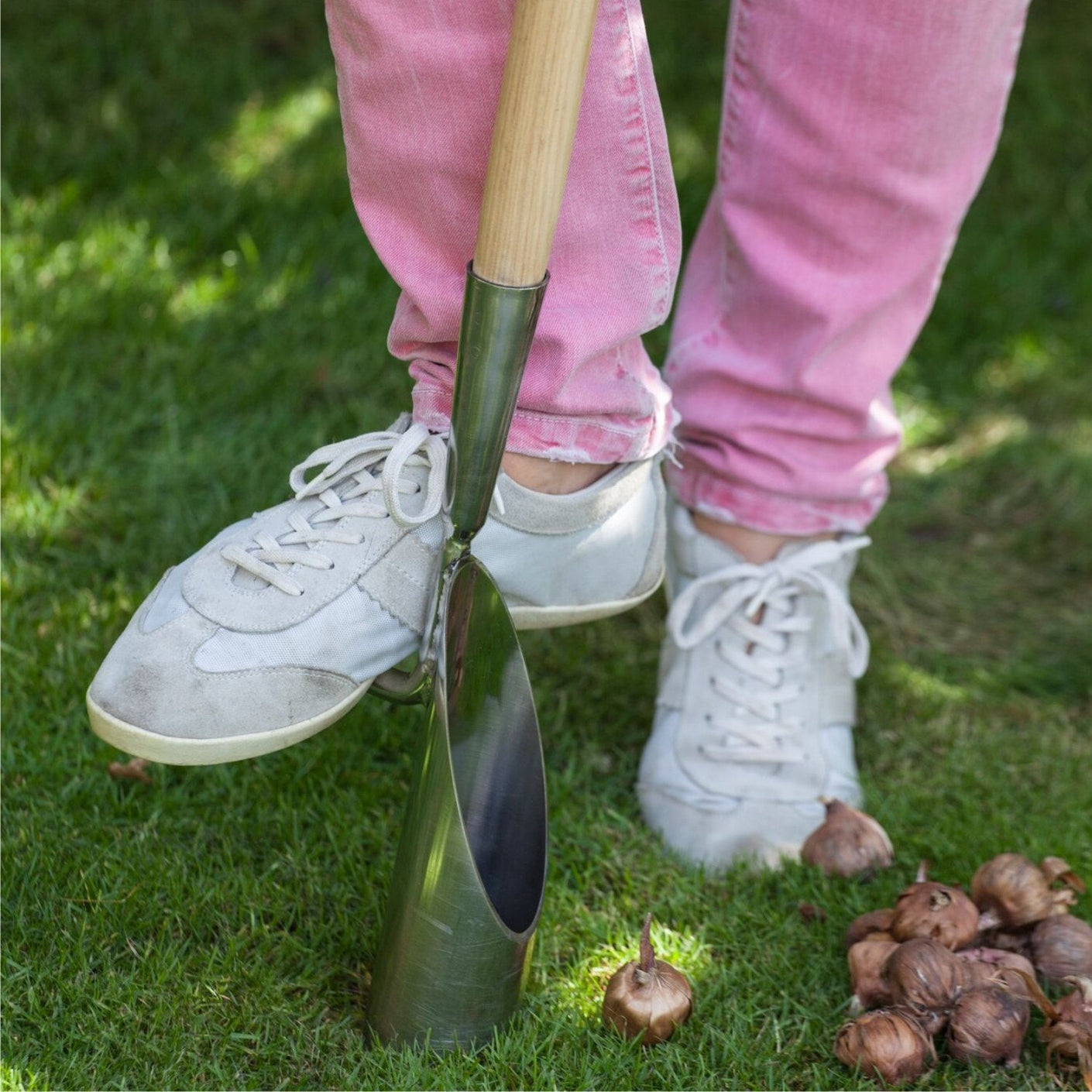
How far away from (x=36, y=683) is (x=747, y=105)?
959 mm

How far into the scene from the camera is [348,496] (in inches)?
47.0

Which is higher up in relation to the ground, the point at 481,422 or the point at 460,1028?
the point at 481,422

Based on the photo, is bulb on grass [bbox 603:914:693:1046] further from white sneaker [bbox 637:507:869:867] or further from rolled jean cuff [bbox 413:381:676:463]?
rolled jean cuff [bbox 413:381:676:463]

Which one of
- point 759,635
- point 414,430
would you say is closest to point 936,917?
point 759,635

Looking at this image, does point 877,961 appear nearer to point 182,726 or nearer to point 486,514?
point 486,514

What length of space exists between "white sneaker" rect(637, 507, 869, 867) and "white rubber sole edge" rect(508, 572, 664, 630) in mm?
172

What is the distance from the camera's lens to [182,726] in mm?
1098

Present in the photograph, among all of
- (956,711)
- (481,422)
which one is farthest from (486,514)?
(956,711)

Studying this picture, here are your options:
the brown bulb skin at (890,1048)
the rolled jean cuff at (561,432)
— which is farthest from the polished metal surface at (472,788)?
the brown bulb skin at (890,1048)

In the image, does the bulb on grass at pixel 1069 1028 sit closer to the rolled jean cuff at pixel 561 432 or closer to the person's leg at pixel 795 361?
the person's leg at pixel 795 361

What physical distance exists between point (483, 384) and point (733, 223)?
52 cm

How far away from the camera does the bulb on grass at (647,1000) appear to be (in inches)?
43.7

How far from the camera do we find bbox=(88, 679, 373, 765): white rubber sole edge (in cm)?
110

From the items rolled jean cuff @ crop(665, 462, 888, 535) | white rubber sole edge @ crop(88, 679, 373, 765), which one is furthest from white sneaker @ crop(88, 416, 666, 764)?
rolled jean cuff @ crop(665, 462, 888, 535)
